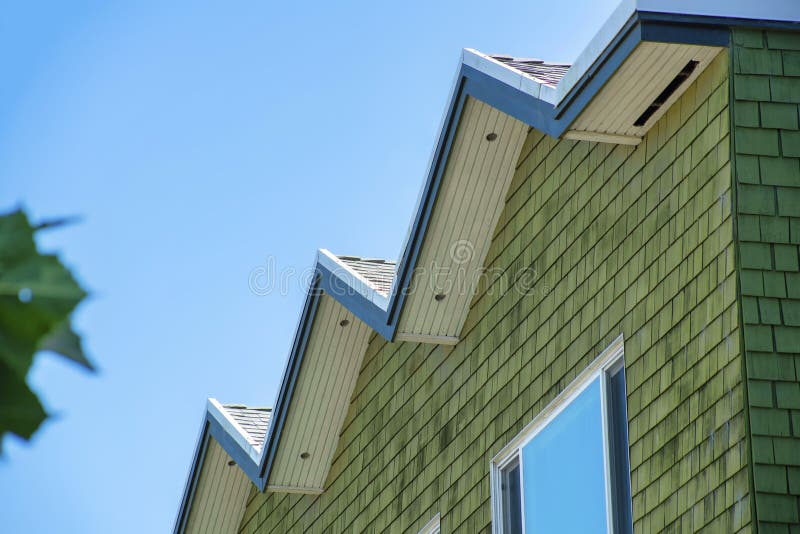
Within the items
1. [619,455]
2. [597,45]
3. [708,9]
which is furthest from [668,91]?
[619,455]

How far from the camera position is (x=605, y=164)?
7.64 meters

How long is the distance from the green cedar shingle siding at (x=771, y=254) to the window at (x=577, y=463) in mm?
1337

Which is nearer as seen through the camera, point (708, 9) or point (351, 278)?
point (708, 9)

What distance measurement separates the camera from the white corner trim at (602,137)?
722cm

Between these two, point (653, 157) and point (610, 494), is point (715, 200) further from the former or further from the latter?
point (610, 494)

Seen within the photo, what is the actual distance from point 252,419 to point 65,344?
12569 mm

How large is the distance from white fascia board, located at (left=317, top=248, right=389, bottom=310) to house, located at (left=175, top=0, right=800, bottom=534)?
3 cm

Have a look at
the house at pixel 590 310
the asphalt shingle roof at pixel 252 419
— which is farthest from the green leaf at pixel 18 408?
the asphalt shingle roof at pixel 252 419

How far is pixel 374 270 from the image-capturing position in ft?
35.5

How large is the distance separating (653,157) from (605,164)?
24.0 inches

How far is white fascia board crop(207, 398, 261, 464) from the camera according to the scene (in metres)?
11.8

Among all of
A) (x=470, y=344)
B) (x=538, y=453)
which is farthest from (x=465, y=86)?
(x=538, y=453)

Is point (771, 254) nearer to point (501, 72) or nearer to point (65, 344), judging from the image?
point (501, 72)

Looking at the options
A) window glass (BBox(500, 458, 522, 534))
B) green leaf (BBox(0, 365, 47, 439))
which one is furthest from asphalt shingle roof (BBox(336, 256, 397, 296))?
green leaf (BBox(0, 365, 47, 439))
